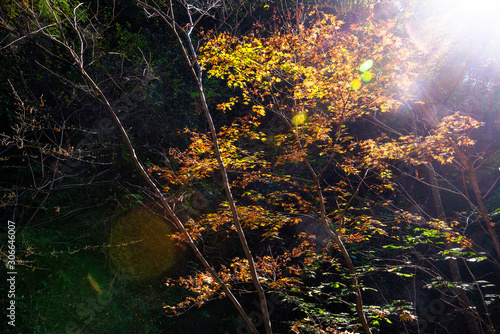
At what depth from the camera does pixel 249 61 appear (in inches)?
152

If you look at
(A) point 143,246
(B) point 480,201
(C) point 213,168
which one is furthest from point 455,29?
(A) point 143,246

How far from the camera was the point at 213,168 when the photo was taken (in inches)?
165

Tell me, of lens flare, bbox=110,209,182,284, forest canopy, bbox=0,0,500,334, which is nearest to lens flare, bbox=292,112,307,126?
forest canopy, bbox=0,0,500,334

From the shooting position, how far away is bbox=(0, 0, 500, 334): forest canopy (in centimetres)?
396

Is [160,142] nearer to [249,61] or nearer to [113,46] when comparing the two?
[113,46]

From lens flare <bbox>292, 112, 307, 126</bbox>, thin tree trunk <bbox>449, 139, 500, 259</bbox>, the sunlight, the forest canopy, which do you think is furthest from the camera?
the sunlight

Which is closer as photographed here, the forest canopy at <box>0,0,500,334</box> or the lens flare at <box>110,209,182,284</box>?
the forest canopy at <box>0,0,500,334</box>

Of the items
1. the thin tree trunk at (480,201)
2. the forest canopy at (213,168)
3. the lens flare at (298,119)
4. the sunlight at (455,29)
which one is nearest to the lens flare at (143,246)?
the forest canopy at (213,168)

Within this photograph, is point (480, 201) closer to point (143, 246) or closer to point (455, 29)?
point (455, 29)

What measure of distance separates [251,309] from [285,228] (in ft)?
7.03

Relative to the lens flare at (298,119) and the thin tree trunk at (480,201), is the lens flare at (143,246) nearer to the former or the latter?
the lens flare at (298,119)

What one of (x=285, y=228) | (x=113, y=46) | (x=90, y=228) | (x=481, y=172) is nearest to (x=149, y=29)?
(x=113, y=46)

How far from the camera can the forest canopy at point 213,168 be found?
156 inches

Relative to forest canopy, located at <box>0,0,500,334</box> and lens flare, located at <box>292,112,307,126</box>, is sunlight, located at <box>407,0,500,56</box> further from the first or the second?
lens flare, located at <box>292,112,307,126</box>
